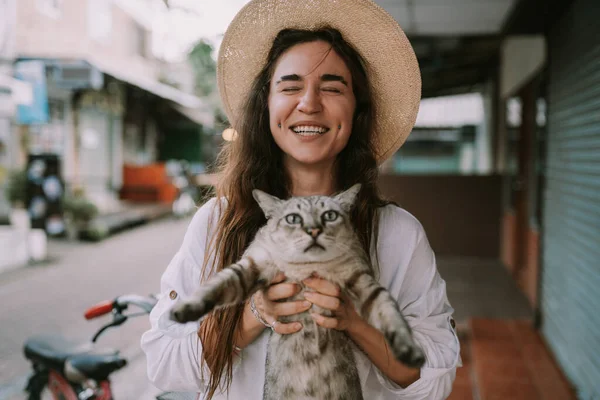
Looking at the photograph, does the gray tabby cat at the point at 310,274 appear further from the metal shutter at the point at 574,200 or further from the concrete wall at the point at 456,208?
the concrete wall at the point at 456,208

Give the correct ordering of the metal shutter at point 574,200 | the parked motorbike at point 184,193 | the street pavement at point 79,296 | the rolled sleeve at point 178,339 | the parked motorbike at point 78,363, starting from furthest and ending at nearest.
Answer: the parked motorbike at point 184,193, the street pavement at point 79,296, the metal shutter at point 574,200, the parked motorbike at point 78,363, the rolled sleeve at point 178,339

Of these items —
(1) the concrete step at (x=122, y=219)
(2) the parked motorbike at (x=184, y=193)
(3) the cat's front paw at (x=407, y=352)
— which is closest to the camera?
(3) the cat's front paw at (x=407, y=352)

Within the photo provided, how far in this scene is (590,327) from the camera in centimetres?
347

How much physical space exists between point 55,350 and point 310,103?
2364mm

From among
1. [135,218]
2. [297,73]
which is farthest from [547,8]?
[135,218]

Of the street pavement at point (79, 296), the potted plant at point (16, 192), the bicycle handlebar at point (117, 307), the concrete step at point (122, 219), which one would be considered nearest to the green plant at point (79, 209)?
the concrete step at point (122, 219)

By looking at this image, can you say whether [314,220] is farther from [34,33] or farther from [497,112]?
[34,33]

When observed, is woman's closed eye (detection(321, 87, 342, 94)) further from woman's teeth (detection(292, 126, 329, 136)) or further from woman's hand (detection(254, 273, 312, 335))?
woman's hand (detection(254, 273, 312, 335))

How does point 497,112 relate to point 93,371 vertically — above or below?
above

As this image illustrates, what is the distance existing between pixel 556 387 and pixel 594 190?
168cm

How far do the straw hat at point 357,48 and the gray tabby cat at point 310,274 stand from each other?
0.64 m

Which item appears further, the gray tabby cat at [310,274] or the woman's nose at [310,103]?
the woman's nose at [310,103]

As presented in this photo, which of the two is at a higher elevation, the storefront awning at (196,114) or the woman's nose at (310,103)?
the storefront awning at (196,114)

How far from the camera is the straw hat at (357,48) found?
1723mm
